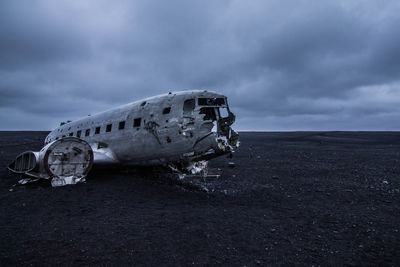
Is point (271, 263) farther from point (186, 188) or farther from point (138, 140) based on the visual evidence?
point (138, 140)

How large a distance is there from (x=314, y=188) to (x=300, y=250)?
6.32 m

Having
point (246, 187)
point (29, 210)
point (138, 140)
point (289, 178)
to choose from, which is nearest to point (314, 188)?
point (289, 178)

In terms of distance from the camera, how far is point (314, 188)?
33.8ft

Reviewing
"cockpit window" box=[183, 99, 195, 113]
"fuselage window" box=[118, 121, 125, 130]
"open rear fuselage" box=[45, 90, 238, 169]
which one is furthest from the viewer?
"fuselage window" box=[118, 121, 125, 130]

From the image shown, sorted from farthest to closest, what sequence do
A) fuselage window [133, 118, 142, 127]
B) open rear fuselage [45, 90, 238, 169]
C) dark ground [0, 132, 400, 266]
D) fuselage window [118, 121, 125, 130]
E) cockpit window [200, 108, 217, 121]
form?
fuselage window [118, 121, 125, 130], fuselage window [133, 118, 142, 127], cockpit window [200, 108, 217, 121], open rear fuselage [45, 90, 238, 169], dark ground [0, 132, 400, 266]

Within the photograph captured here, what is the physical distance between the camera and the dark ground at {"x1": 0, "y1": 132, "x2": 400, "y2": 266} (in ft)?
14.9

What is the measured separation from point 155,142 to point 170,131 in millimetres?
1006

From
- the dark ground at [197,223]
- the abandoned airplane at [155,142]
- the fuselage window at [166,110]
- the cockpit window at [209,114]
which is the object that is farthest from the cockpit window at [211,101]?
the dark ground at [197,223]

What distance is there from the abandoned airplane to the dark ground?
98cm

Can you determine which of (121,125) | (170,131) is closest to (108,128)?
(121,125)

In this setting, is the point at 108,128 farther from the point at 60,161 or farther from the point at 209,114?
the point at 209,114

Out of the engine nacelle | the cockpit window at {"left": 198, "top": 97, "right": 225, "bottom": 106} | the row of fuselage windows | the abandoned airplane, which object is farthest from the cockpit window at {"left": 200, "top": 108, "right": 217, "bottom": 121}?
the engine nacelle

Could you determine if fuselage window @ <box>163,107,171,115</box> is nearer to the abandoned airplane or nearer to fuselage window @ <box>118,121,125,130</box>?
the abandoned airplane

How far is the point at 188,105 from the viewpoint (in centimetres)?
985
